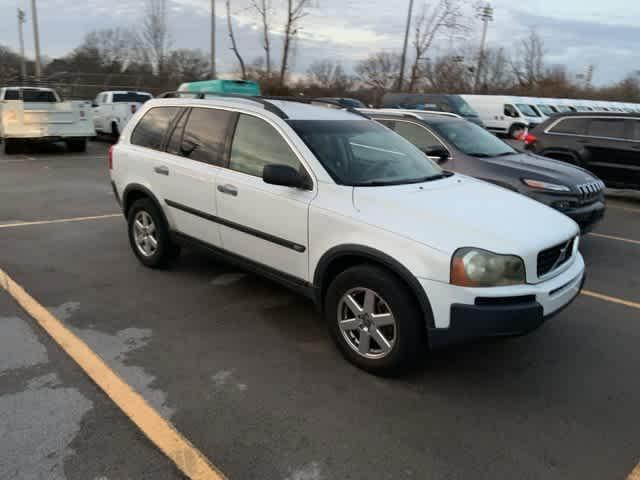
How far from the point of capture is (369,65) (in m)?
45.4

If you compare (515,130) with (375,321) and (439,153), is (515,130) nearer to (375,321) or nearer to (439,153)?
(439,153)

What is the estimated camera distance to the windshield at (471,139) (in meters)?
7.07

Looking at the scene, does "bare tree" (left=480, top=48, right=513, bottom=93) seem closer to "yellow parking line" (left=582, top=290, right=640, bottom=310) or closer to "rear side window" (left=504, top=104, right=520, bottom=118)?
"rear side window" (left=504, top=104, right=520, bottom=118)

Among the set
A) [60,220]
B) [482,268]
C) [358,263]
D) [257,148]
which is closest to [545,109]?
[60,220]

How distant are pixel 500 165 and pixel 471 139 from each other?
2.70ft

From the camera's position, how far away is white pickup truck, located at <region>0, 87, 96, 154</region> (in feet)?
43.9

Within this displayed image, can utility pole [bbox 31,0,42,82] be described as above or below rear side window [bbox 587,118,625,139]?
above

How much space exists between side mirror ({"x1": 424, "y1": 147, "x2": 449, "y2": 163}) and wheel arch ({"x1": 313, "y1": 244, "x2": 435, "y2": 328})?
3558 millimetres

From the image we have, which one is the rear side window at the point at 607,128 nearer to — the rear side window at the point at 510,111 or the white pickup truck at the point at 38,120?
the white pickup truck at the point at 38,120

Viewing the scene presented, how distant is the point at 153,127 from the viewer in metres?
5.21

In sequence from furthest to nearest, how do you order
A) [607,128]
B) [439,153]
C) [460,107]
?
[460,107] → [607,128] → [439,153]

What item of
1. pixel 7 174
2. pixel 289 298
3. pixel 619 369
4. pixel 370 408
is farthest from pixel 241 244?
pixel 7 174

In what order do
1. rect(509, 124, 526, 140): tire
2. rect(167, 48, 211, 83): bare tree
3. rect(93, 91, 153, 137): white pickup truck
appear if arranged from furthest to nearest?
1. rect(167, 48, 211, 83): bare tree
2. rect(509, 124, 526, 140): tire
3. rect(93, 91, 153, 137): white pickup truck

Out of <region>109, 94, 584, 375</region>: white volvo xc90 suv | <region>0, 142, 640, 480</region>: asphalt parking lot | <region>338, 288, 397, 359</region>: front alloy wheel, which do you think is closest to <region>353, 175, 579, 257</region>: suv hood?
<region>109, 94, 584, 375</region>: white volvo xc90 suv
